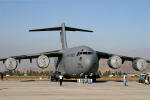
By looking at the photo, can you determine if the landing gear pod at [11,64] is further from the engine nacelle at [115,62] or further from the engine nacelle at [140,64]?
the engine nacelle at [140,64]

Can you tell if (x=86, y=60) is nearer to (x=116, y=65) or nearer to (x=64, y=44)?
(x=116, y=65)

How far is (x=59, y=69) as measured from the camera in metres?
43.7

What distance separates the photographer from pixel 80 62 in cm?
3641

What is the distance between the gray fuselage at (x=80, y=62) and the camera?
3551 centimetres

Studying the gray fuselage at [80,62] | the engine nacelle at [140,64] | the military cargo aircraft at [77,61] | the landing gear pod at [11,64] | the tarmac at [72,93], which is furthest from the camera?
the engine nacelle at [140,64]

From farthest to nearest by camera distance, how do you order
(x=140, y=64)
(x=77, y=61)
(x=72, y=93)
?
(x=140, y=64), (x=77, y=61), (x=72, y=93)

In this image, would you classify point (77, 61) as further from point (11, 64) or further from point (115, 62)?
point (11, 64)

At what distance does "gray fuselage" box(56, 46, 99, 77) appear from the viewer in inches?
1398

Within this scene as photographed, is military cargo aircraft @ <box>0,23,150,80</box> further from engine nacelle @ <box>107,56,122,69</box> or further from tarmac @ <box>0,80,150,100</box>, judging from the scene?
tarmac @ <box>0,80,150,100</box>

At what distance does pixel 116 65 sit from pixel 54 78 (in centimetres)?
1057

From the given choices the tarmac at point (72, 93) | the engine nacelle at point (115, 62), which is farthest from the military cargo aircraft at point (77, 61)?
the tarmac at point (72, 93)

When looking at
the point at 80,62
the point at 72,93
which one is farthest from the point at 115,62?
the point at 72,93

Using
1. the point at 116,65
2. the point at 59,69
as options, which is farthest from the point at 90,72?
the point at 59,69

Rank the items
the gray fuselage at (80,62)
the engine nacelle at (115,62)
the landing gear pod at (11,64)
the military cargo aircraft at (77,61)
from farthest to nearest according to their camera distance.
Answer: the landing gear pod at (11,64) < the engine nacelle at (115,62) < the military cargo aircraft at (77,61) < the gray fuselage at (80,62)
